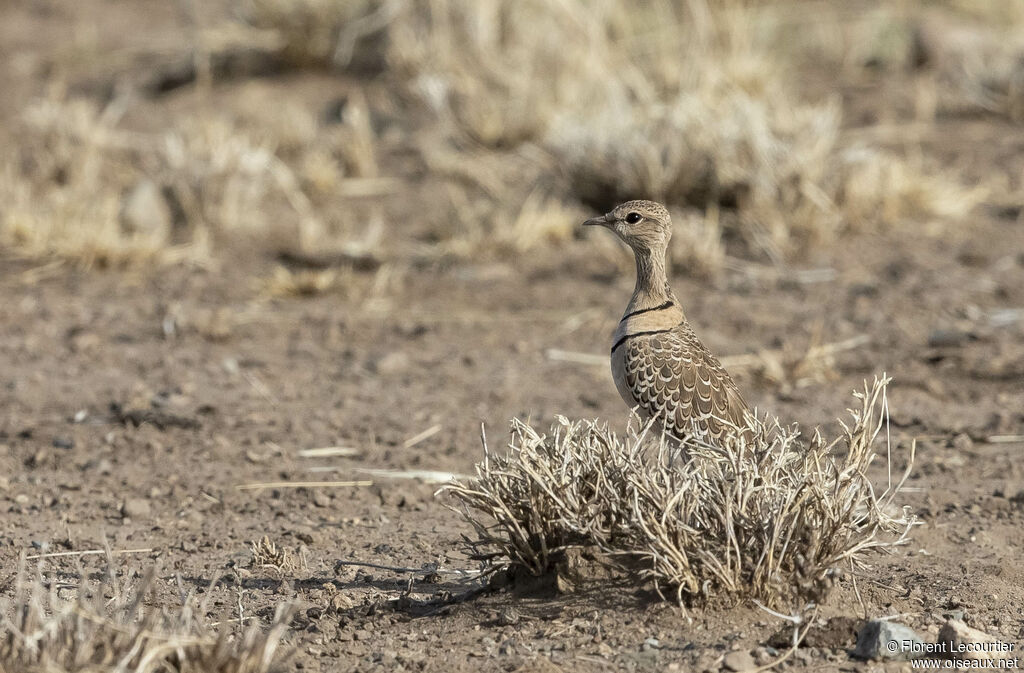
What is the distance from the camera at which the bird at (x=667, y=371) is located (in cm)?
453

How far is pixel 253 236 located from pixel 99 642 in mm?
5571

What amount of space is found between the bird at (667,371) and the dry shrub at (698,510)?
0.71 metres

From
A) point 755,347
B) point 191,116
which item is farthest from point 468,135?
point 755,347

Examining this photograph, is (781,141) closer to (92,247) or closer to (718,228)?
(718,228)

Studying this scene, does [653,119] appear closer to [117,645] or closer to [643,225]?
[643,225]

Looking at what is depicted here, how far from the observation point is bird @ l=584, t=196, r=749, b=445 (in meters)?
4.53

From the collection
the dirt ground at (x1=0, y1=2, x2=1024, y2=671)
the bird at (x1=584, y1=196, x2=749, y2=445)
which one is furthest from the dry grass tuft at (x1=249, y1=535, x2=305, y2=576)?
the bird at (x1=584, y1=196, x2=749, y2=445)

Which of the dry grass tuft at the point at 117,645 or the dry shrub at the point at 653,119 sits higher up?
the dry shrub at the point at 653,119

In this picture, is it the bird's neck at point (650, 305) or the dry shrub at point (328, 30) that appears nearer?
the bird's neck at point (650, 305)

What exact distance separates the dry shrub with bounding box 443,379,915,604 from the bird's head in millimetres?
1198

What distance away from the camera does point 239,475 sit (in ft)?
17.0

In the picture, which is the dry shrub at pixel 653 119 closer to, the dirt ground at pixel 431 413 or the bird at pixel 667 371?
the dirt ground at pixel 431 413

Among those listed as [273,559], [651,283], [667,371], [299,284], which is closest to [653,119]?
[299,284]

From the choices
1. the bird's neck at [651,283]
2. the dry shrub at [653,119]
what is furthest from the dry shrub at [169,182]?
the bird's neck at [651,283]
